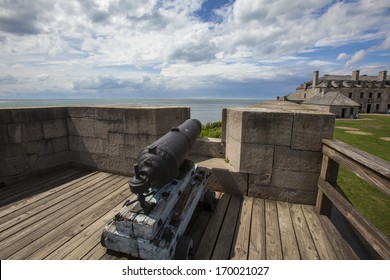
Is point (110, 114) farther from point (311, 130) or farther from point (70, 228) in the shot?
point (311, 130)

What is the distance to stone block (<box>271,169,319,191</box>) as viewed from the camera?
3643mm

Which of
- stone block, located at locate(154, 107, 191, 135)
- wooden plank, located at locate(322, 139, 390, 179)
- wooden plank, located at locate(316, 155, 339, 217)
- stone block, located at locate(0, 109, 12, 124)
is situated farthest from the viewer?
stone block, located at locate(154, 107, 191, 135)

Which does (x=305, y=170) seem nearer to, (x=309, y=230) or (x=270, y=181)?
(x=270, y=181)

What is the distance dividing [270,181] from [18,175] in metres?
5.11

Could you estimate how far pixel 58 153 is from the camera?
512cm

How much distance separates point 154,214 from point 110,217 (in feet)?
4.87

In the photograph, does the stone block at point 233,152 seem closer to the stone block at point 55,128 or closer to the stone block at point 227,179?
the stone block at point 227,179

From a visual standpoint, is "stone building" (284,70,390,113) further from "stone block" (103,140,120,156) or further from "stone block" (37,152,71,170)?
"stone block" (37,152,71,170)

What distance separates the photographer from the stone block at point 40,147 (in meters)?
4.65

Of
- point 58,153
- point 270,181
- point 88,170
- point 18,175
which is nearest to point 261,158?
point 270,181

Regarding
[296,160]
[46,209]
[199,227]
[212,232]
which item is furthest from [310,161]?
[46,209]

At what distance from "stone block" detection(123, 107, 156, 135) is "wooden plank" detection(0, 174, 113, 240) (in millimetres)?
1268

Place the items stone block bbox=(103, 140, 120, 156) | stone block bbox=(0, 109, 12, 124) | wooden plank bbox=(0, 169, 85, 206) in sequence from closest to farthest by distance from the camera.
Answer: wooden plank bbox=(0, 169, 85, 206), stone block bbox=(0, 109, 12, 124), stone block bbox=(103, 140, 120, 156)

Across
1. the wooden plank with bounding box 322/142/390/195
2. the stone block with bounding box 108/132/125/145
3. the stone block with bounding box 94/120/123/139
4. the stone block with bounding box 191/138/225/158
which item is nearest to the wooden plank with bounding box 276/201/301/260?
the wooden plank with bounding box 322/142/390/195
